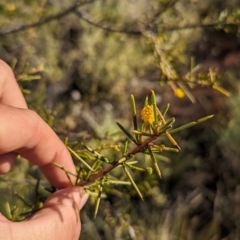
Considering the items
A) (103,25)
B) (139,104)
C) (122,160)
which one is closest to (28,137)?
(122,160)

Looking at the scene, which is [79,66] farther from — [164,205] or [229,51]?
[229,51]

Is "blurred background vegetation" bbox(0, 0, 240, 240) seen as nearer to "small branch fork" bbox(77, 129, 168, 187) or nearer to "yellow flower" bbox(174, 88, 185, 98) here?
"yellow flower" bbox(174, 88, 185, 98)

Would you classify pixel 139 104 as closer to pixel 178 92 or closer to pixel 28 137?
pixel 178 92

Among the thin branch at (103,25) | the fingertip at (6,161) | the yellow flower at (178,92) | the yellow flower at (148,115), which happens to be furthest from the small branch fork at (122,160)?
the thin branch at (103,25)

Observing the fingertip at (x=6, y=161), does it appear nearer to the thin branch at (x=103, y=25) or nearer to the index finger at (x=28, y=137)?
the index finger at (x=28, y=137)

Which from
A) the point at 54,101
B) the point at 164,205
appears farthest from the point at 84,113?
the point at 164,205

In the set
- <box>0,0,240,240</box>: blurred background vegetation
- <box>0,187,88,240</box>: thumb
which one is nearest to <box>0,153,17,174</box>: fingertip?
<box>0,187,88,240</box>: thumb

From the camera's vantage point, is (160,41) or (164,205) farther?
(164,205)

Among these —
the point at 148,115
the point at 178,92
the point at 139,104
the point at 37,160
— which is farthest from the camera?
the point at 139,104
